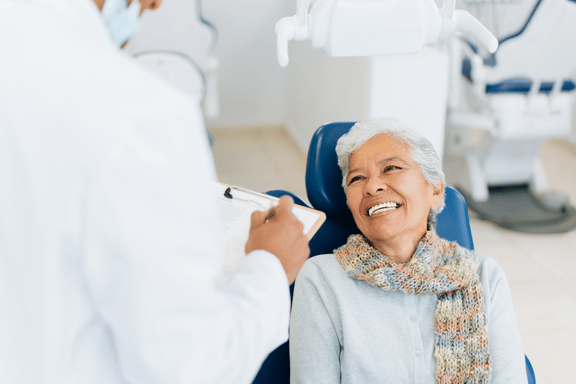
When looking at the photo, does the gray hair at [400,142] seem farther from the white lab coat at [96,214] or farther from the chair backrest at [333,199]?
the white lab coat at [96,214]

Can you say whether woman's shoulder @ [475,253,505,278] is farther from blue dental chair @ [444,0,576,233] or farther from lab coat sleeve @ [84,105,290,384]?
blue dental chair @ [444,0,576,233]

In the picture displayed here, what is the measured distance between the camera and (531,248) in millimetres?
2697

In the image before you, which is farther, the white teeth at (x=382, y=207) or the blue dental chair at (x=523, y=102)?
the blue dental chair at (x=523, y=102)

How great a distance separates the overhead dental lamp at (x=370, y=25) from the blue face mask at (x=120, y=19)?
0.83ft

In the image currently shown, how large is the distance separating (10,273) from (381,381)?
0.80 m

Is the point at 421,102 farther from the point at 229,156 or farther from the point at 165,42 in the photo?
the point at 229,156

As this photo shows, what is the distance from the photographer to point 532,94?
282 cm

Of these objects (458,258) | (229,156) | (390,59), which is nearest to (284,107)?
(229,156)

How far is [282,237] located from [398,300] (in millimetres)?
530

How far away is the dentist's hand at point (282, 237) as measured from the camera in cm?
73

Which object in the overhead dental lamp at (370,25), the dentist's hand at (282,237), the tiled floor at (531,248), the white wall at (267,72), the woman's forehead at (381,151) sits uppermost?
the overhead dental lamp at (370,25)

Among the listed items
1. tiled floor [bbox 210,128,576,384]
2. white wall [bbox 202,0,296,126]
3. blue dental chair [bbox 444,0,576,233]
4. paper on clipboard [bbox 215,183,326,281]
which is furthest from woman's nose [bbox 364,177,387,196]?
white wall [bbox 202,0,296,126]

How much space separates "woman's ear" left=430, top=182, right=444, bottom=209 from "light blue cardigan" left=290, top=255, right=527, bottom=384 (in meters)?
0.21

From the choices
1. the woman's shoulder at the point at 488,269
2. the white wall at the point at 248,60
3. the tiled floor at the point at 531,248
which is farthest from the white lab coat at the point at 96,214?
the white wall at the point at 248,60
